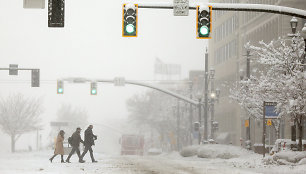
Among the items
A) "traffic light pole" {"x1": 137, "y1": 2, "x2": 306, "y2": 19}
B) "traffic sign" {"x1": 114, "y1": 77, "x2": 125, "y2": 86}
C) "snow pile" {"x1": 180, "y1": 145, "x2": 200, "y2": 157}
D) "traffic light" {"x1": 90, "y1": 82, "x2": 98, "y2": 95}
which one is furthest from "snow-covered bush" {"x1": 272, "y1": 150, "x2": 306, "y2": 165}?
"traffic sign" {"x1": 114, "y1": 77, "x2": 125, "y2": 86}

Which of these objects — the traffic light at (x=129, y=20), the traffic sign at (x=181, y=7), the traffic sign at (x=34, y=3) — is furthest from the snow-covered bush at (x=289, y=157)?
the traffic sign at (x=34, y=3)

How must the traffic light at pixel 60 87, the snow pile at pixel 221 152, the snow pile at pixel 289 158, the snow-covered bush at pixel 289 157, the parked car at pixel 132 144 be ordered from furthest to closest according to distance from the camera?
1. the parked car at pixel 132 144
2. the traffic light at pixel 60 87
3. the snow pile at pixel 221 152
4. the snow-covered bush at pixel 289 157
5. the snow pile at pixel 289 158

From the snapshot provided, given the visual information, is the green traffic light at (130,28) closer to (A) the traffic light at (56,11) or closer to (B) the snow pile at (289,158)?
(A) the traffic light at (56,11)

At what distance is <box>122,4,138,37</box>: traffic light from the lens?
20.2 m

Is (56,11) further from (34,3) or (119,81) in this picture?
(119,81)

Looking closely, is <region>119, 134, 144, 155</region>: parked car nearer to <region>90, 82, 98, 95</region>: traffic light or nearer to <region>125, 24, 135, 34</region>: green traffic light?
<region>90, 82, 98, 95</region>: traffic light

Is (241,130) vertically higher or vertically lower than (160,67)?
lower

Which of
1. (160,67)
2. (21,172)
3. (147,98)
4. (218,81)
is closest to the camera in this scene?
(21,172)

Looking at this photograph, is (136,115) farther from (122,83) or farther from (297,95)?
(297,95)

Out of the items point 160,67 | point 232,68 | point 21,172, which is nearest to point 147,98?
point 232,68

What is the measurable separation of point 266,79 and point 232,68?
50.2m

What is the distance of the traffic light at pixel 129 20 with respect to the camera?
2020 cm

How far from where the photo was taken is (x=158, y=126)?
106 metres

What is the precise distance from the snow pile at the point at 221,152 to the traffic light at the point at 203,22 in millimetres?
19311
